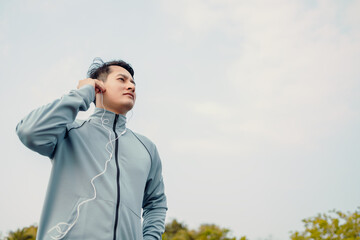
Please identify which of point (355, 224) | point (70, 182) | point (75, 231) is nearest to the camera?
point (75, 231)

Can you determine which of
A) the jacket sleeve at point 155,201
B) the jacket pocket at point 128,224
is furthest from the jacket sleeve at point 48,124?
the jacket sleeve at point 155,201

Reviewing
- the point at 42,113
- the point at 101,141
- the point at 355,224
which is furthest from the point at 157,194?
the point at 355,224

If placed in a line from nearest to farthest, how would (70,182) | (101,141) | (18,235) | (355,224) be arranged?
(70,182) → (101,141) → (355,224) → (18,235)

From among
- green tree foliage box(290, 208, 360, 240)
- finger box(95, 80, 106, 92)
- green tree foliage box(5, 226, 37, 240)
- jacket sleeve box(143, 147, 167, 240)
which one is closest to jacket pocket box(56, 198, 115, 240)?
jacket sleeve box(143, 147, 167, 240)

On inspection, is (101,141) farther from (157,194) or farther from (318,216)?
(318,216)

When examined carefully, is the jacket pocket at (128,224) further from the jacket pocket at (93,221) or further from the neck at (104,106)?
the neck at (104,106)

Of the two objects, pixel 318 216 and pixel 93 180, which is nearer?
pixel 93 180

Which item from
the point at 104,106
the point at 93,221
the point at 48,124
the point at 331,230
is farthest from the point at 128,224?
the point at 331,230

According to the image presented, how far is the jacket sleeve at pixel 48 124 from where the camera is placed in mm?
2129

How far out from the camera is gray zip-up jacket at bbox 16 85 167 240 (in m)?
2.11

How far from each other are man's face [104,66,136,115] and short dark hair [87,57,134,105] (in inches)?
4.3

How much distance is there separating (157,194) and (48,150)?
3.12 feet

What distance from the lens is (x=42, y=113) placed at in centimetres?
217

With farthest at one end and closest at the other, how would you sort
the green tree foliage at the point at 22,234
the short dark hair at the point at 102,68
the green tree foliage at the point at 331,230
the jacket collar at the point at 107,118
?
the green tree foliage at the point at 22,234 < the green tree foliage at the point at 331,230 < the short dark hair at the point at 102,68 < the jacket collar at the point at 107,118
